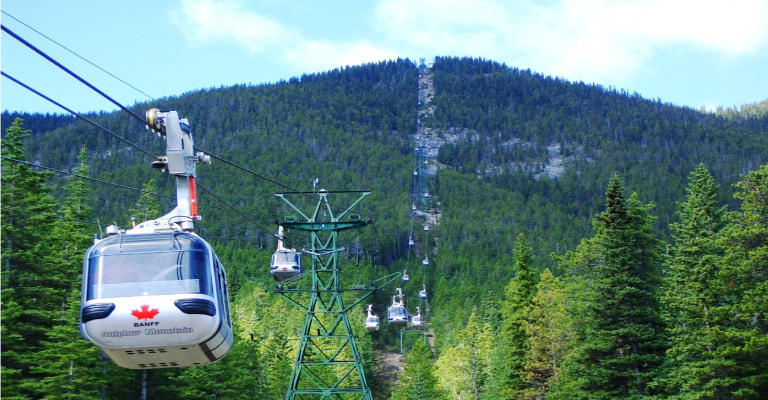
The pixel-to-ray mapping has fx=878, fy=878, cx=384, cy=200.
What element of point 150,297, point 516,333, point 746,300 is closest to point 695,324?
point 746,300

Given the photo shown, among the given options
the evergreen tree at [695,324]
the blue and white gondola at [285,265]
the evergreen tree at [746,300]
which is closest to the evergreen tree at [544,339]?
the evergreen tree at [695,324]

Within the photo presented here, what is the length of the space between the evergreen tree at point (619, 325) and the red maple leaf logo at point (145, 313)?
23.2 metres

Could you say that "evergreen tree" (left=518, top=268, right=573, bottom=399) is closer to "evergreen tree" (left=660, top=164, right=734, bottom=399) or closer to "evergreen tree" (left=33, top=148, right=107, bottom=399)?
"evergreen tree" (left=660, top=164, right=734, bottom=399)

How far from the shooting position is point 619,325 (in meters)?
35.9

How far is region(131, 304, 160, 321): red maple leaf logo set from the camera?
1662cm

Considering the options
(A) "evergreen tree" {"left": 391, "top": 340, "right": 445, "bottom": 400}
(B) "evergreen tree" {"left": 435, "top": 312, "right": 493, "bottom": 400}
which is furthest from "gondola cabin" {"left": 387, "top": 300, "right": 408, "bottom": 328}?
(B) "evergreen tree" {"left": 435, "top": 312, "right": 493, "bottom": 400}

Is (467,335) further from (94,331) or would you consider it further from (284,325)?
(94,331)

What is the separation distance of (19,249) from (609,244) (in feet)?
78.2

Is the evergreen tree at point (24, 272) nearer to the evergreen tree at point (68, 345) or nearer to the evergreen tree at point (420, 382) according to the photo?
the evergreen tree at point (68, 345)

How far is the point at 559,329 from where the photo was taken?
4734 centimetres

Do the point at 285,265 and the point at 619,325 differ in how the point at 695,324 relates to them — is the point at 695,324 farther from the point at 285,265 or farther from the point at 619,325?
the point at 285,265

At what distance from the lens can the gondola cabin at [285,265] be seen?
3584 cm

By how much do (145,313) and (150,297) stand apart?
0.32 metres

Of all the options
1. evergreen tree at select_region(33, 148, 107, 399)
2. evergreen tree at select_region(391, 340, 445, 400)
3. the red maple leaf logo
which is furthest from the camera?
evergreen tree at select_region(391, 340, 445, 400)
